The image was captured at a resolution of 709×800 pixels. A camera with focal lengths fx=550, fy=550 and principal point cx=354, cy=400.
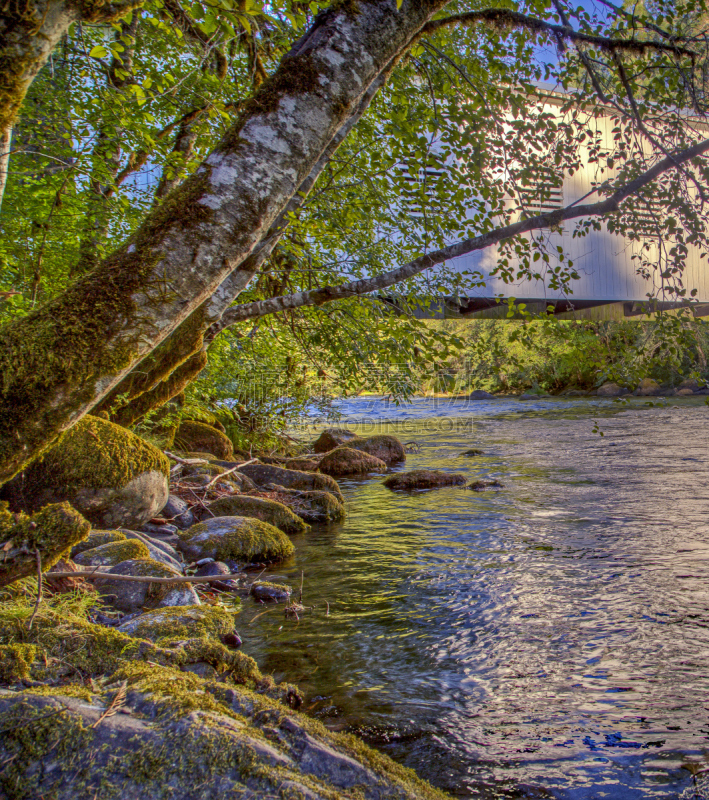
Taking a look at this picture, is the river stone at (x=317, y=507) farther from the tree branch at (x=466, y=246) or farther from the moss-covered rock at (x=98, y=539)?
the tree branch at (x=466, y=246)

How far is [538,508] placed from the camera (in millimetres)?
7605

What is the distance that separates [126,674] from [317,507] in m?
5.49

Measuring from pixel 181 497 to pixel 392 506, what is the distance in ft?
9.90

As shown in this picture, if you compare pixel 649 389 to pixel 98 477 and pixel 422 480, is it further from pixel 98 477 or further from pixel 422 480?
pixel 98 477

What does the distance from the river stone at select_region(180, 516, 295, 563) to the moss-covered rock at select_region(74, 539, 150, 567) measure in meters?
0.95

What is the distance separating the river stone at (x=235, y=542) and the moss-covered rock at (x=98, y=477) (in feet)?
1.96

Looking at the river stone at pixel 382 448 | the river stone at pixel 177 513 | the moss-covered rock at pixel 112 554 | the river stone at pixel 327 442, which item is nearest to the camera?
the moss-covered rock at pixel 112 554

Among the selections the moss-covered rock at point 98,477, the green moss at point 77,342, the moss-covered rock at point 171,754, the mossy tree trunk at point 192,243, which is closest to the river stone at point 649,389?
the moss-covered rock at point 98,477

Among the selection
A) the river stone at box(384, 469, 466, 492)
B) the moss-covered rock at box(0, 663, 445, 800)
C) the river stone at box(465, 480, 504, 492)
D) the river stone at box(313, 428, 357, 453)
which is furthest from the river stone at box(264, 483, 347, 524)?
the moss-covered rock at box(0, 663, 445, 800)

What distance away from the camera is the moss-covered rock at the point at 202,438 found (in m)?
10.4

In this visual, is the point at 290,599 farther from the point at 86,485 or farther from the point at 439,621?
the point at 86,485

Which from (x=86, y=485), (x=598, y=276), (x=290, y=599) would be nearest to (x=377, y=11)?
(x=290, y=599)

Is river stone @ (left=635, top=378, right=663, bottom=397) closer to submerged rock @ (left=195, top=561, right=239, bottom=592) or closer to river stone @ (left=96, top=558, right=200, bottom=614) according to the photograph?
submerged rock @ (left=195, top=561, right=239, bottom=592)

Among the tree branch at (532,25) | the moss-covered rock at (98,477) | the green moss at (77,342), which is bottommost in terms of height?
the moss-covered rock at (98,477)
